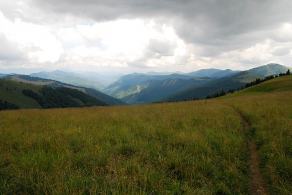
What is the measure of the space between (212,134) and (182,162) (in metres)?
4.43

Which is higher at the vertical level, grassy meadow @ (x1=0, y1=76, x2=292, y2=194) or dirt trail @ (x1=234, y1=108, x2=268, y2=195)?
grassy meadow @ (x1=0, y1=76, x2=292, y2=194)

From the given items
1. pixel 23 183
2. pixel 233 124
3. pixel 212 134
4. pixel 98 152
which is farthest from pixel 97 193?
pixel 233 124

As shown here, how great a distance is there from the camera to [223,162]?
28.5 feet

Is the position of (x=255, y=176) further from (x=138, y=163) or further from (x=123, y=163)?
(x=123, y=163)

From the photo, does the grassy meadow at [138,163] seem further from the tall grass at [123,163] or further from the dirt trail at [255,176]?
the dirt trail at [255,176]

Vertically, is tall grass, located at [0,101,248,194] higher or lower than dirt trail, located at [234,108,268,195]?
higher

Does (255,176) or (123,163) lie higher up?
(123,163)

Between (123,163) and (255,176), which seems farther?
(255,176)

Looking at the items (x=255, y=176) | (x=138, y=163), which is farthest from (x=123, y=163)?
(x=255, y=176)

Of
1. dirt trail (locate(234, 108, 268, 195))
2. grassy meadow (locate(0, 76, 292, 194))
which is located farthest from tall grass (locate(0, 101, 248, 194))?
dirt trail (locate(234, 108, 268, 195))

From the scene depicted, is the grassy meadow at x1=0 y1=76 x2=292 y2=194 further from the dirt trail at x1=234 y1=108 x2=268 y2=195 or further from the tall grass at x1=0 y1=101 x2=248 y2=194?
the dirt trail at x1=234 y1=108 x2=268 y2=195

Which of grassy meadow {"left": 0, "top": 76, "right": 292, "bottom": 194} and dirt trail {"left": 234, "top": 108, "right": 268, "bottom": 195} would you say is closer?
grassy meadow {"left": 0, "top": 76, "right": 292, "bottom": 194}

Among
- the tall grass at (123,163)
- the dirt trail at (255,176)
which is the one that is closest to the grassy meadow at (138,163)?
the tall grass at (123,163)

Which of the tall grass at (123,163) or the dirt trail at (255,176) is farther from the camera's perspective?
the dirt trail at (255,176)
